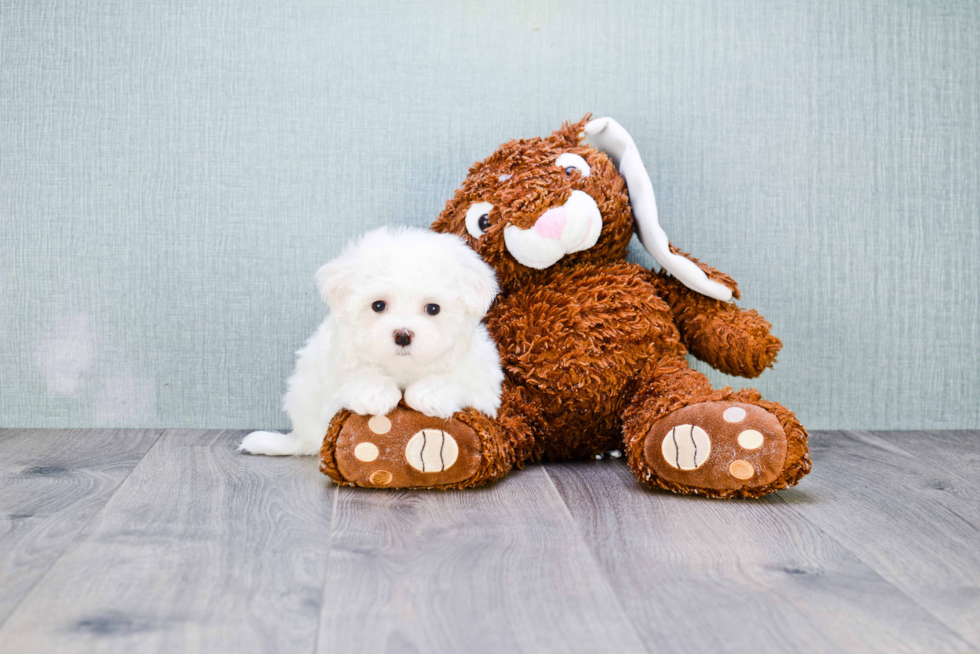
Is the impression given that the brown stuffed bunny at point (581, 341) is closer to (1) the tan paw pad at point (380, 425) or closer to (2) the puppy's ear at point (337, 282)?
(1) the tan paw pad at point (380, 425)

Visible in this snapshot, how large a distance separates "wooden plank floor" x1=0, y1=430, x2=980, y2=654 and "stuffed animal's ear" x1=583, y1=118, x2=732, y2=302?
32 centimetres

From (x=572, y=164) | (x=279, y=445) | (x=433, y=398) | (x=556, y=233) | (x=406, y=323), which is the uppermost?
(x=572, y=164)

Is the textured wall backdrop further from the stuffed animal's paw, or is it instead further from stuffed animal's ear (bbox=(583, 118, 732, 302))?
the stuffed animal's paw

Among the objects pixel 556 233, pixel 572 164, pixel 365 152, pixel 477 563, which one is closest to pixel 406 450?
pixel 477 563

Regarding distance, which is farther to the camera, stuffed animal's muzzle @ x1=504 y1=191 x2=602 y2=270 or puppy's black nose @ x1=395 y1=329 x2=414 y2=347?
stuffed animal's muzzle @ x1=504 y1=191 x2=602 y2=270

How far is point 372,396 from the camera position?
106 centimetres

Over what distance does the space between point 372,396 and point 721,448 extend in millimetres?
457

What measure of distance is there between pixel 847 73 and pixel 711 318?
61 cm

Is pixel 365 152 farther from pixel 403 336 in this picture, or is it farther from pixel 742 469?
pixel 742 469

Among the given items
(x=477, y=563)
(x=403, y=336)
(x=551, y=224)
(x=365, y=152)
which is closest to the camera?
(x=477, y=563)

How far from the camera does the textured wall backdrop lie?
144 cm

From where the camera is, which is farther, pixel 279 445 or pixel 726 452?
pixel 279 445

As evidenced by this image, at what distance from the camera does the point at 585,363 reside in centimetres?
121

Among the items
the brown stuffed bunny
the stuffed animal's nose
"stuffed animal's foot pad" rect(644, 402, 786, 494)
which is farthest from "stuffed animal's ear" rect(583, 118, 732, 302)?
"stuffed animal's foot pad" rect(644, 402, 786, 494)
